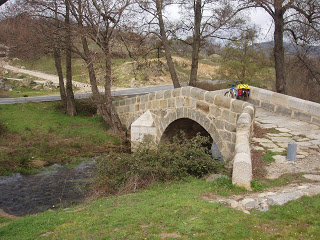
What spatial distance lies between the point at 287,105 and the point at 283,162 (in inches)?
159

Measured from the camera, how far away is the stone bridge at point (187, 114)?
680cm

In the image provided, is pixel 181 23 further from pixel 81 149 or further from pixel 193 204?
pixel 193 204

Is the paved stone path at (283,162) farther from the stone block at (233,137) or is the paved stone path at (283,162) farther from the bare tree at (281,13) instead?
the bare tree at (281,13)

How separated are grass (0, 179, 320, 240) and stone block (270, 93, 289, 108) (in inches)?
201

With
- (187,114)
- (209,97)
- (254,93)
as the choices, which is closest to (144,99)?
(187,114)

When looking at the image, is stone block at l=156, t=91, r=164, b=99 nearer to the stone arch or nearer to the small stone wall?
the stone arch

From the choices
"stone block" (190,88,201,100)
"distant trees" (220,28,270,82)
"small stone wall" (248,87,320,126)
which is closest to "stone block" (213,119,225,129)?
"stone block" (190,88,201,100)

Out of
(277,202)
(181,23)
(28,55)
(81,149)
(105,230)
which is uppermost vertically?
(181,23)

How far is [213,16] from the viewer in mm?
→ 13148

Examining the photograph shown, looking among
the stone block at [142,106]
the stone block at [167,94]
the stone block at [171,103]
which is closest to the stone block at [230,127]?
the stone block at [171,103]

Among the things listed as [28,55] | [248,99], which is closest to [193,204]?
[248,99]

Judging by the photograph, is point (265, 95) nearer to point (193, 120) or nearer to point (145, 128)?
point (193, 120)

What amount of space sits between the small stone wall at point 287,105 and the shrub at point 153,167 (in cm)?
333

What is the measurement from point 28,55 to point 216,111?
900 centimetres
